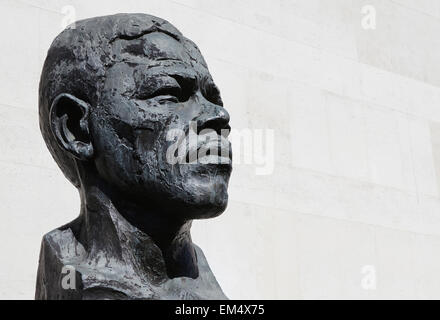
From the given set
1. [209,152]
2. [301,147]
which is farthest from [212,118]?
[301,147]

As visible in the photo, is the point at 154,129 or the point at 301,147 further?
the point at 301,147

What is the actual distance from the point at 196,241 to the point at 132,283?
7.32ft

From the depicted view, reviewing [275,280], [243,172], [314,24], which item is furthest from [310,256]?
[314,24]

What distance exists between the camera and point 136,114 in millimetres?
3025

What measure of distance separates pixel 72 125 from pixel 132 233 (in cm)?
46

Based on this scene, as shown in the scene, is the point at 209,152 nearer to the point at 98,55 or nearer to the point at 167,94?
the point at 167,94

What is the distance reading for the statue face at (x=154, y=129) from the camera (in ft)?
9.82

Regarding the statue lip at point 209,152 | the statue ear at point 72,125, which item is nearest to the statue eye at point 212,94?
the statue lip at point 209,152

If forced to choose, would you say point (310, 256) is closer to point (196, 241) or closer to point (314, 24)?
point (196, 241)

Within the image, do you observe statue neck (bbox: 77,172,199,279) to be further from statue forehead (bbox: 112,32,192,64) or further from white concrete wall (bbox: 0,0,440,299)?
white concrete wall (bbox: 0,0,440,299)

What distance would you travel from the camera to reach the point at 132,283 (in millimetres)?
2967

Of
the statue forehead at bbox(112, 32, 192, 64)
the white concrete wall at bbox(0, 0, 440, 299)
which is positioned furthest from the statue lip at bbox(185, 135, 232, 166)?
the white concrete wall at bbox(0, 0, 440, 299)

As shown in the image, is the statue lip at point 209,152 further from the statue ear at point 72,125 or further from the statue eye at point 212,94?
the statue ear at point 72,125

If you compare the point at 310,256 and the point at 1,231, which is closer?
the point at 1,231
